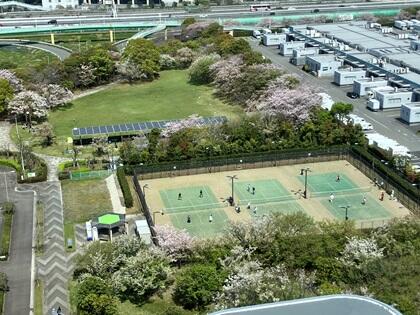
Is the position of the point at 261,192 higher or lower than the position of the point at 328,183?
→ lower

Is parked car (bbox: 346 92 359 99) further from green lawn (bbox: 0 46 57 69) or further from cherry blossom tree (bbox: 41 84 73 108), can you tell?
green lawn (bbox: 0 46 57 69)

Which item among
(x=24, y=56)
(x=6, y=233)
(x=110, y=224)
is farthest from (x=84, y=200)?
Answer: (x=24, y=56)

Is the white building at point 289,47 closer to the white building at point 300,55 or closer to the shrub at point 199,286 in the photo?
the white building at point 300,55

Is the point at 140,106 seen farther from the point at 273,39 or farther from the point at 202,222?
the point at 273,39

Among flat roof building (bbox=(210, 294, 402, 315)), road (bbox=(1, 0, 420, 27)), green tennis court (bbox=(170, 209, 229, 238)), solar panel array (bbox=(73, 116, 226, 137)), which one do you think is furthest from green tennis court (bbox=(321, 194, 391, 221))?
road (bbox=(1, 0, 420, 27))

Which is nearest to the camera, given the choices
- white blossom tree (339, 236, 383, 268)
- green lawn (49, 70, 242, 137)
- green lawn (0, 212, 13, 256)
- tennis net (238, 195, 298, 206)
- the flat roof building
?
the flat roof building

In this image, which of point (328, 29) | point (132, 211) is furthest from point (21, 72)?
point (328, 29)
